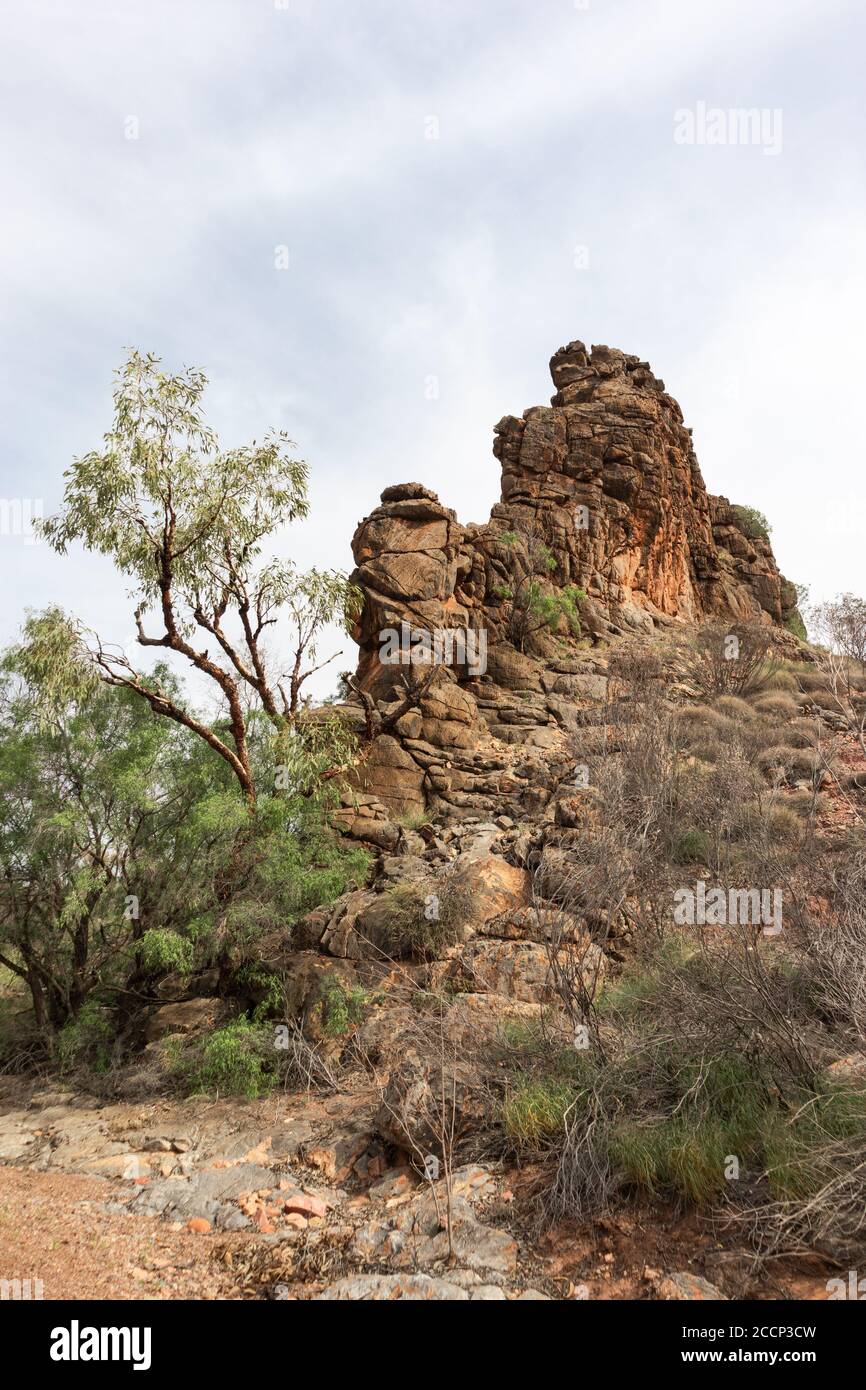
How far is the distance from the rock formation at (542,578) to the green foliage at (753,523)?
0.13 metres

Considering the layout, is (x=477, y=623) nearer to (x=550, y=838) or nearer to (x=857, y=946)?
(x=550, y=838)

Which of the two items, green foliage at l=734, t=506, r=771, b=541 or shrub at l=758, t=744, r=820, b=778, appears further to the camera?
green foliage at l=734, t=506, r=771, b=541

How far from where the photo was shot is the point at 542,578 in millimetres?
21906

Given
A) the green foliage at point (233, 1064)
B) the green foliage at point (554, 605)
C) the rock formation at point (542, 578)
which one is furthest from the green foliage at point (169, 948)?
the green foliage at point (554, 605)

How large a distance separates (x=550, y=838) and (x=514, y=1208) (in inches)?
241

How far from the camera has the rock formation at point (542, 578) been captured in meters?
15.3

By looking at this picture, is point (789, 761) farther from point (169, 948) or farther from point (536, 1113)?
point (169, 948)

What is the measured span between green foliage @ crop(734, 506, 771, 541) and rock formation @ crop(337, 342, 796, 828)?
0.42 ft

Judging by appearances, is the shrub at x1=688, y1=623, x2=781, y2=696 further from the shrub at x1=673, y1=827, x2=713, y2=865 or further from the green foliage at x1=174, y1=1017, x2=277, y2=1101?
the green foliage at x1=174, y1=1017, x2=277, y2=1101

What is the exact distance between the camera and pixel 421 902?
10211mm

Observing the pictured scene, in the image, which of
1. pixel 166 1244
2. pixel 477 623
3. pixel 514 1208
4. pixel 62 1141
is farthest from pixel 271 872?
pixel 477 623

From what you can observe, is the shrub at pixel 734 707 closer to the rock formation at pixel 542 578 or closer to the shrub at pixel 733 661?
the shrub at pixel 733 661

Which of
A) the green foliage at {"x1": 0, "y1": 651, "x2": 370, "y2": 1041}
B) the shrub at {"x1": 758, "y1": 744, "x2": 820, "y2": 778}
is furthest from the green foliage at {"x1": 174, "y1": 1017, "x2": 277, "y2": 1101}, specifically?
the shrub at {"x1": 758, "y1": 744, "x2": 820, "y2": 778}

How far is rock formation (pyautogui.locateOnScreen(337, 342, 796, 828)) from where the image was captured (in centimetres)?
1530
